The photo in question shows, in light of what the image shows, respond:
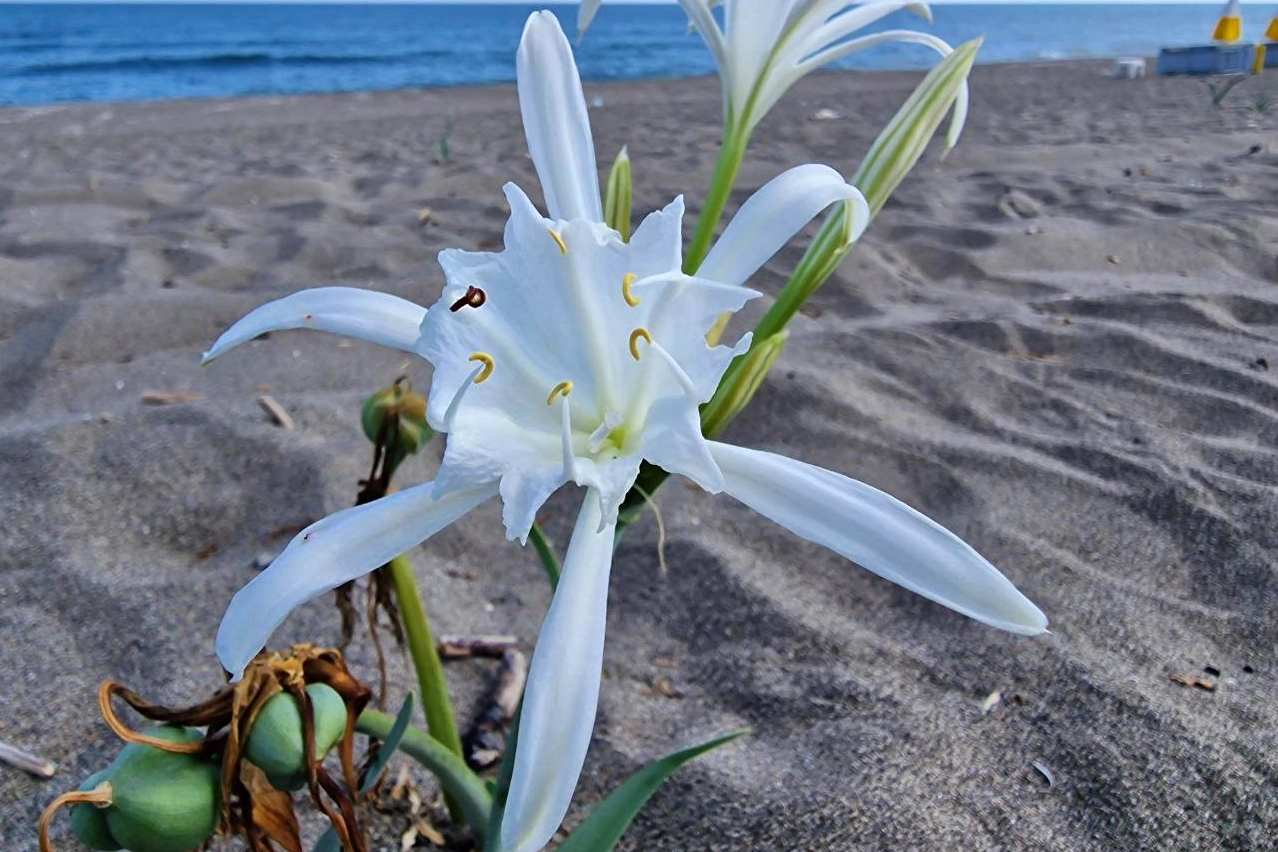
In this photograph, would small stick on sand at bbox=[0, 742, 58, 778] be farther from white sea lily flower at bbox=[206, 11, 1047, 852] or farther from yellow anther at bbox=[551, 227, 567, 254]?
yellow anther at bbox=[551, 227, 567, 254]

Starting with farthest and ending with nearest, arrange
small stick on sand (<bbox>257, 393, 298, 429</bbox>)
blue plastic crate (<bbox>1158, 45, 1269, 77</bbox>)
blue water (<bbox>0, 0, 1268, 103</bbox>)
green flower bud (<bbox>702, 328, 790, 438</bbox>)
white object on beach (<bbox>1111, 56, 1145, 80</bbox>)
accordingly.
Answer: blue water (<bbox>0, 0, 1268, 103</bbox>) → white object on beach (<bbox>1111, 56, 1145, 80</bbox>) → blue plastic crate (<bbox>1158, 45, 1269, 77</bbox>) → small stick on sand (<bbox>257, 393, 298, 429</bbox>) → green flower bud (<bbox>702, 328, 790, 438</bbox>)

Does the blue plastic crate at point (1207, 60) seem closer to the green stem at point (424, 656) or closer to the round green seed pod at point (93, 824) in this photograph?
the green stem at point (424, 656)

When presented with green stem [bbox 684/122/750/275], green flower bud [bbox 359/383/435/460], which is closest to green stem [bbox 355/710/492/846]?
green flower bud [bbox 359/383/435/460]

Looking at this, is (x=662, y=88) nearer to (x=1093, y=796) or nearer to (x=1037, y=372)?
(x=1037, y=372)

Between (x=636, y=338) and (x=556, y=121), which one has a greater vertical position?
(x=556, y=121)

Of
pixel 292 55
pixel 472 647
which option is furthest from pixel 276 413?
pixel 292 55

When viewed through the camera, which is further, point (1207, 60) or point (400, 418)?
point (1207, 60)

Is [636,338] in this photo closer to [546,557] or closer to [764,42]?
[546,557]
